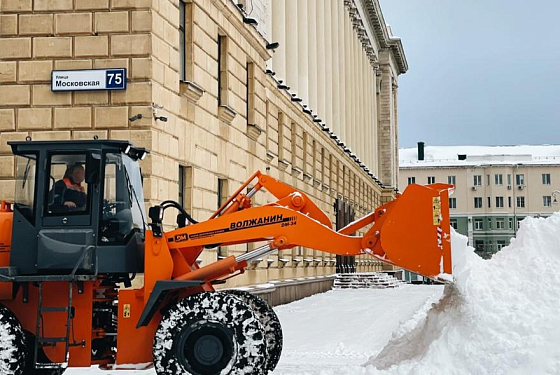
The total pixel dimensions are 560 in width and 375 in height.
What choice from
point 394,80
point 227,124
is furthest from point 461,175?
point 227,124

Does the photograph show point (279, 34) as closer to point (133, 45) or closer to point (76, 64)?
point (133, 45)

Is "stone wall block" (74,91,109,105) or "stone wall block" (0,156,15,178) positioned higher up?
"stone wall block" (74,91,109,105)

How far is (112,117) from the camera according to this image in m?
15.5

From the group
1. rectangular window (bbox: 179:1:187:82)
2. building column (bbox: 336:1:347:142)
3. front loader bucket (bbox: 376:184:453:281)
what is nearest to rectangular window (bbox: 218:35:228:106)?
rectangular window (bbox: 179:1:187:82)

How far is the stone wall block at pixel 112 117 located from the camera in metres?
15.4

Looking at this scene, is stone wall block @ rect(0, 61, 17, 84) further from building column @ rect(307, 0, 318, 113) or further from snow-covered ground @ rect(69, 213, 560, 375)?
building column @ rect(307, 0, 318, 113)

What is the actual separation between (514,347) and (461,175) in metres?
98.1

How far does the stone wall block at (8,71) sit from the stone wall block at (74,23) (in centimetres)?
104

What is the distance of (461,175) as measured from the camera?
105 meters

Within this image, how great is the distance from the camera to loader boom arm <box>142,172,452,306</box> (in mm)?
8625

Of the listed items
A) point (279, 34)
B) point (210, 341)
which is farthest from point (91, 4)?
point (279, 34)

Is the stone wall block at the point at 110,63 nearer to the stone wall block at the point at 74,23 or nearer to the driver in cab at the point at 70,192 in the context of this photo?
the stone wall block at the point at 74,23

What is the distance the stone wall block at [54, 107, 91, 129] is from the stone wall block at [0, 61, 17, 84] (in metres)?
1.10

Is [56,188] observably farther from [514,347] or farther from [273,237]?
[514,347]
